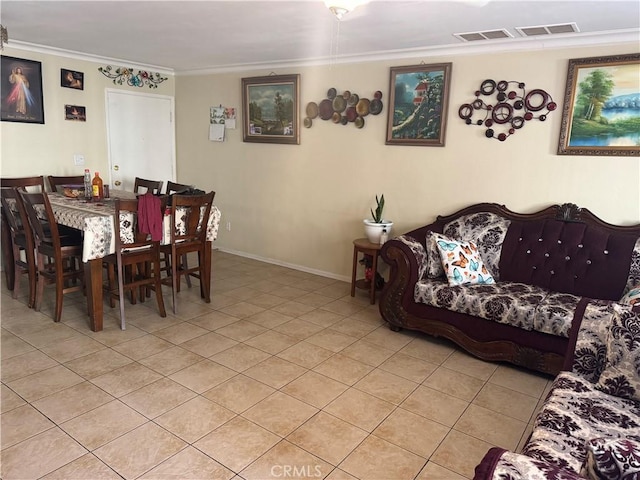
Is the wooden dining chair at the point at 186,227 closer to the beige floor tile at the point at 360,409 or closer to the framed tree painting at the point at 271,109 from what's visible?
the framed tree painting at the point at 271,109

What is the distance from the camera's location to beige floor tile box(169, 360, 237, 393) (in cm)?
256

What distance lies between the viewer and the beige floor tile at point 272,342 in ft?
A: 10.0

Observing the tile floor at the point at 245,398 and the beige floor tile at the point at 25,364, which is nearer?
the tile floor at the point at 245,398

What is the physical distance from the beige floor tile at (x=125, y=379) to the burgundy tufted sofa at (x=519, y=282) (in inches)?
68.2

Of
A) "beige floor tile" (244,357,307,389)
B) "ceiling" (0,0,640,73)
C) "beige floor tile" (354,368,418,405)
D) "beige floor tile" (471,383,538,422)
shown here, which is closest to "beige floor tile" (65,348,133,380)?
"beige floor tile" (244,357,307,389)

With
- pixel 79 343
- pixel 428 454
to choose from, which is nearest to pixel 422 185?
pixel 428 454

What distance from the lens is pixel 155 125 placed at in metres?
5.57

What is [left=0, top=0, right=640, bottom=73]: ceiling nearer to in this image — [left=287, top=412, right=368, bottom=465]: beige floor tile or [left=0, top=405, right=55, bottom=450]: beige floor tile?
[left=287, top=412, right=368, bottom=465]: beige floor tile

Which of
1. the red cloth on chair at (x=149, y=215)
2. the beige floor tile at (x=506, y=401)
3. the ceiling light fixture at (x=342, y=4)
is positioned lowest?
the beige floor tile at (x=506, y=401)

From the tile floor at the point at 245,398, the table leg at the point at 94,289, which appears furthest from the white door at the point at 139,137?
the table leg at the point at 94,289

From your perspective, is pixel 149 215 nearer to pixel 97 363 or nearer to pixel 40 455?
pixel 97 363

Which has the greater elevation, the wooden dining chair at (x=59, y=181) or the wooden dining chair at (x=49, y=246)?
the wooden dining chair at (x=59, y=181)

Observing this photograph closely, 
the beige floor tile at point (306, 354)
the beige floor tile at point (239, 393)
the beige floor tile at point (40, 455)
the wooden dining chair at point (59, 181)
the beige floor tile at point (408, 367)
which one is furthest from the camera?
the wooden dining chair at point (59, 181)

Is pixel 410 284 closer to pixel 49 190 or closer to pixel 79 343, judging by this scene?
pixel 79 343
